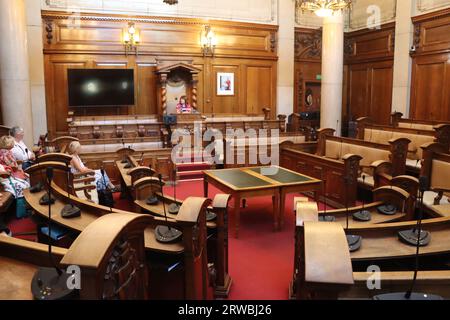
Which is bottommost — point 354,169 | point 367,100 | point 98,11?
point 354,169

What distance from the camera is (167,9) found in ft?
34.9

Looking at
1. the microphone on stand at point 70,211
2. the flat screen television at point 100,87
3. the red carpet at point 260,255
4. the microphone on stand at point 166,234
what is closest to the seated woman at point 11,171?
the microphone on stand at point 70,211

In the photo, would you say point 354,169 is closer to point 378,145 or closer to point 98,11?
point 378,145

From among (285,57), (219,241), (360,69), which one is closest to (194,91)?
(285,57)

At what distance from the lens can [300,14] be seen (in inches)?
475

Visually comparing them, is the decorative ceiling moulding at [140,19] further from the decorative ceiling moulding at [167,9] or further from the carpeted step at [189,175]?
the carpeted step at [189,175]

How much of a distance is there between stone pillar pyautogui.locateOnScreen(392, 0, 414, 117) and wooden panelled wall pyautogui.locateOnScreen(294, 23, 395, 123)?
38cm

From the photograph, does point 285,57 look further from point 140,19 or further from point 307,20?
point 140,19

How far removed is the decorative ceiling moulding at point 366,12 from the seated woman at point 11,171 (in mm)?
10158

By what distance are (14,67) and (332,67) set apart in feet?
24.1

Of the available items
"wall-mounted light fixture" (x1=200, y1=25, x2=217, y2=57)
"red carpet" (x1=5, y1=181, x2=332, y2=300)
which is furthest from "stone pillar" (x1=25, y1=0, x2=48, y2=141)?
"red carpet" (x1=5, y1=181, x2=332, y2=300)
